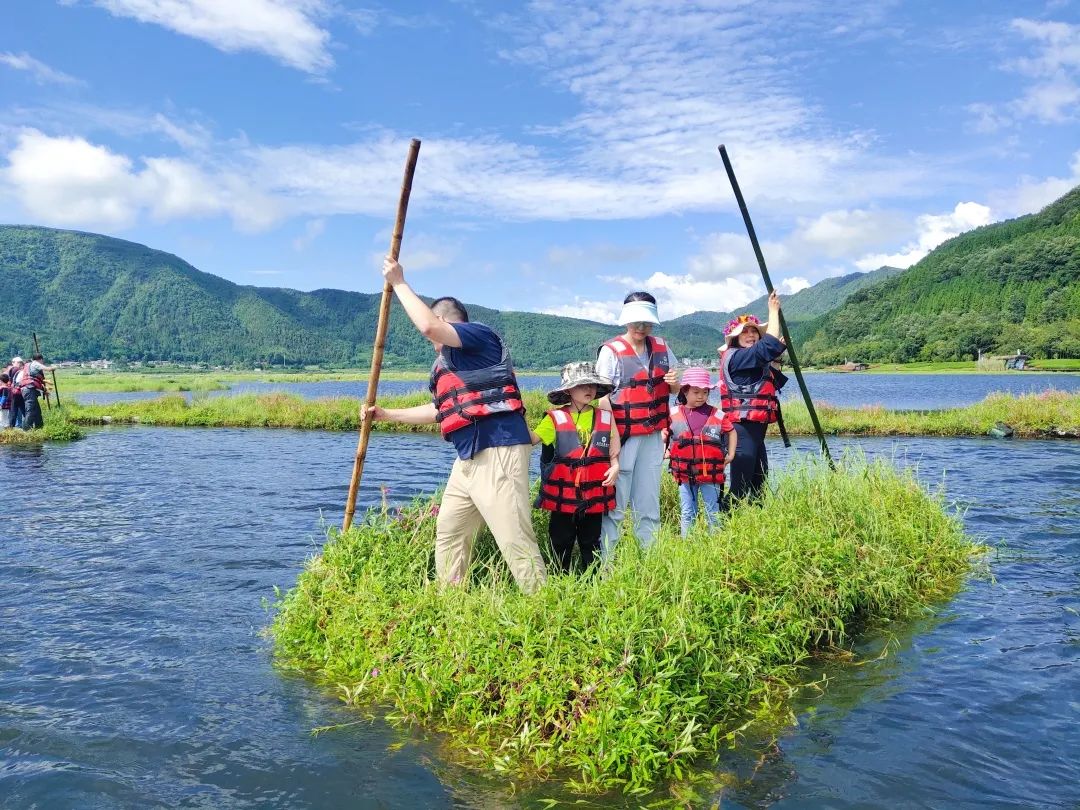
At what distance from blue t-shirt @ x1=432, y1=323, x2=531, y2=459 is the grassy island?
24120mm

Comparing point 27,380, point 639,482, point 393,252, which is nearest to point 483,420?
point 393,252

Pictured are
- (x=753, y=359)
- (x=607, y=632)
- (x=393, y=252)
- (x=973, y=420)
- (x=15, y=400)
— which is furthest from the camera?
(x=973, y=420)

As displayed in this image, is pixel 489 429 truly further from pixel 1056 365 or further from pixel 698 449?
pixel 1056 365

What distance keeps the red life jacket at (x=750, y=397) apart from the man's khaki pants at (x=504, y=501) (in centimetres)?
351

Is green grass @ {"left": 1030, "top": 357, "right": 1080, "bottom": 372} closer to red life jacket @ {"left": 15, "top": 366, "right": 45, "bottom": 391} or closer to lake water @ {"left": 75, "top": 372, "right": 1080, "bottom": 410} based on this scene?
lake water @ {"left": 75, "top": 372, "right": 1080, "bottom": 410}

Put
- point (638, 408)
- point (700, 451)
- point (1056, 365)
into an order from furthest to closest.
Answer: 1. point (1056, 365)
2. point (700, 451)
3. point (638, 408)

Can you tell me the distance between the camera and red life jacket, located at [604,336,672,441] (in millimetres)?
7777

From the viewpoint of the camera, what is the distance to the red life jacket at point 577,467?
24.2ft

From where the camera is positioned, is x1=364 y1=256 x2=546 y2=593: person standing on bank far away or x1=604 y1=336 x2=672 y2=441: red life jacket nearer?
x1=364 y1=256 x2=546 y2=593: person standing on bank far away

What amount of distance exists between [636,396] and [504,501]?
7.04 feet

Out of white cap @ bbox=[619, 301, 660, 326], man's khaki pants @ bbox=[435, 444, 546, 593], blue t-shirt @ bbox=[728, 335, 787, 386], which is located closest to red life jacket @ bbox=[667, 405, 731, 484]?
blue t-shirt @ bbox=[728, 335, 787, 386]

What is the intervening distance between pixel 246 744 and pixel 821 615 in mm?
5396

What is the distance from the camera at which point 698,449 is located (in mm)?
9188

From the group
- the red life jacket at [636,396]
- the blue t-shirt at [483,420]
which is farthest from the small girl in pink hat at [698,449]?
the blue t-shirt at [483,420]
